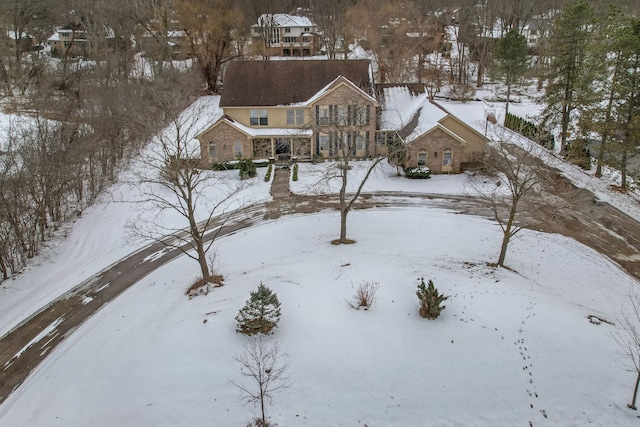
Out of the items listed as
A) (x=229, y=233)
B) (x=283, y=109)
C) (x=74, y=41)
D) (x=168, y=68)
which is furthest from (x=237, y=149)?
(x=74, y=41)

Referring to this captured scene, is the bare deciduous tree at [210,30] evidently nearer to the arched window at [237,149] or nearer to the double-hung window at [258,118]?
the double-hung window at [258,118]

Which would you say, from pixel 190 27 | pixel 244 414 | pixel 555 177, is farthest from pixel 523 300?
pixel 190 27

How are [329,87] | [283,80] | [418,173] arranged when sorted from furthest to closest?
[283,80], [329,87], [418,173]

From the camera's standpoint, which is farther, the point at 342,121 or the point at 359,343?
the point at 342,121

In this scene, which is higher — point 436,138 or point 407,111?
point 407,111

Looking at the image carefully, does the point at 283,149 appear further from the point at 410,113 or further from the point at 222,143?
the point at 410,113

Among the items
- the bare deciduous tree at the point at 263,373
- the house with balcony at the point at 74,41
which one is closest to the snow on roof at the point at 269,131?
the bare deciduous tree at the point at 263,373

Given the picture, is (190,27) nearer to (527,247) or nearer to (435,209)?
(435,209)
